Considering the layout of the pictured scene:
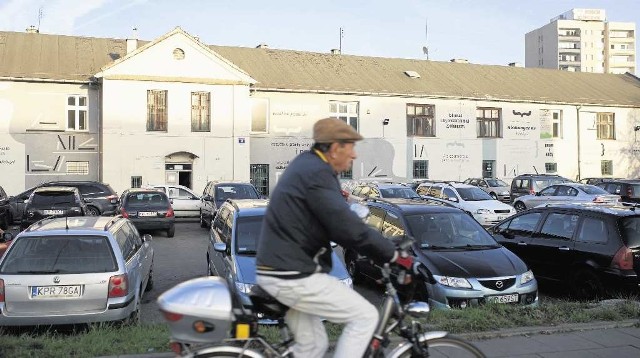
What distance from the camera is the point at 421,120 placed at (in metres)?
37.2

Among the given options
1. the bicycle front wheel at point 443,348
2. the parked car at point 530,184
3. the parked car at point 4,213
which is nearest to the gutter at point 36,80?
the parked car at point 4,213

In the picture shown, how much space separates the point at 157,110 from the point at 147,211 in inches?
490

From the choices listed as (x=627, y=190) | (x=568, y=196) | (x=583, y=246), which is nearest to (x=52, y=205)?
(x=583, y=246)

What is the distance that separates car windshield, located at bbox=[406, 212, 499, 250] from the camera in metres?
9.31

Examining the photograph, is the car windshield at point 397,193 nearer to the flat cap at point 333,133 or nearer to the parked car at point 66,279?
the parked car at point 66,279

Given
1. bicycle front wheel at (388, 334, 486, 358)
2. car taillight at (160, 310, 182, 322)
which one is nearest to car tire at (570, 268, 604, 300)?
bicycle front wheel at (388, 334, 486, 358)

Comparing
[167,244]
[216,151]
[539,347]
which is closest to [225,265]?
[539,347]

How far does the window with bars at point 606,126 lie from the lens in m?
41.7

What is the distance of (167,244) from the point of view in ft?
58.7

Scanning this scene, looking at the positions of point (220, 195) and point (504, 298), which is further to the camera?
point (220, 195)

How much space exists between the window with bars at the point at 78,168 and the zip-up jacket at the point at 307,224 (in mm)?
29810

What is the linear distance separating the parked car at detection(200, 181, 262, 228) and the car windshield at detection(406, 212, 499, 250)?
12810mm

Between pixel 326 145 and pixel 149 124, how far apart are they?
28.6m

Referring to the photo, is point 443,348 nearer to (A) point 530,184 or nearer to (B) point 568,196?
(B) point 568,196
